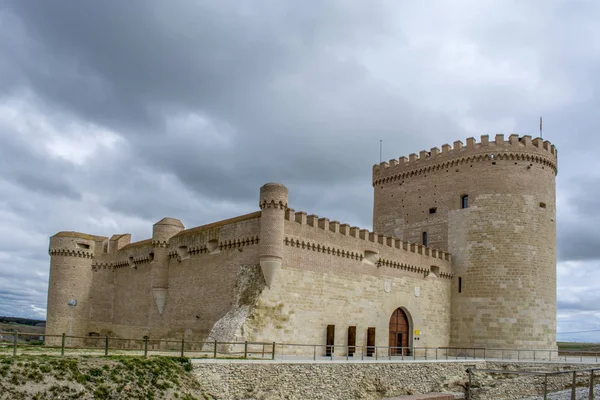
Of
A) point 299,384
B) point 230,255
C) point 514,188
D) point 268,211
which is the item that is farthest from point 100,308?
point 514,188

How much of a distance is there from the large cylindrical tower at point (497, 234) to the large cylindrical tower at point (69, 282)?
21.5 m

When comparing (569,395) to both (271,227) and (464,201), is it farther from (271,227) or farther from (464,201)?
(271,227)

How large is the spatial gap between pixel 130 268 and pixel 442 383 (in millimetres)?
19616

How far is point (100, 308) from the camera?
36938 millimetres

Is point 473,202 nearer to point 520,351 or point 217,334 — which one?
point 520,351

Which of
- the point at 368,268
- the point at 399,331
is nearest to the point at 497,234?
the point at 399,331

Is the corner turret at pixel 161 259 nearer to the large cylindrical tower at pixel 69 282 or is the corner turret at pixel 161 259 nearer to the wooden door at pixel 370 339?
the large cylindrical tower at pixel 69 282

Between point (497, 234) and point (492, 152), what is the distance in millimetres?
4956

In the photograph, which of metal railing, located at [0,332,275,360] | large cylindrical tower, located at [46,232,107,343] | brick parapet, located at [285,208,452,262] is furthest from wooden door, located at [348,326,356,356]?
large cylindrical tower, located at [46,232,107,343]

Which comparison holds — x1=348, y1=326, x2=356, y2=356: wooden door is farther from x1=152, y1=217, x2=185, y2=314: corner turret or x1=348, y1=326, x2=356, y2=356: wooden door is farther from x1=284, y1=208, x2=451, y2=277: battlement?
x1=152, y1=217, x2=185, y2=314: corner turret

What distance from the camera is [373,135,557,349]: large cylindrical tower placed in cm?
3334

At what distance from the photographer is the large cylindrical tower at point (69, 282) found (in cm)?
3628

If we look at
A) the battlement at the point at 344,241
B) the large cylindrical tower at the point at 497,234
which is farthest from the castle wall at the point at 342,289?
the large cylindrical tower at the point at 497,234

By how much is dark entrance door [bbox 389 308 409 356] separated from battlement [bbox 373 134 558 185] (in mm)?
10372
